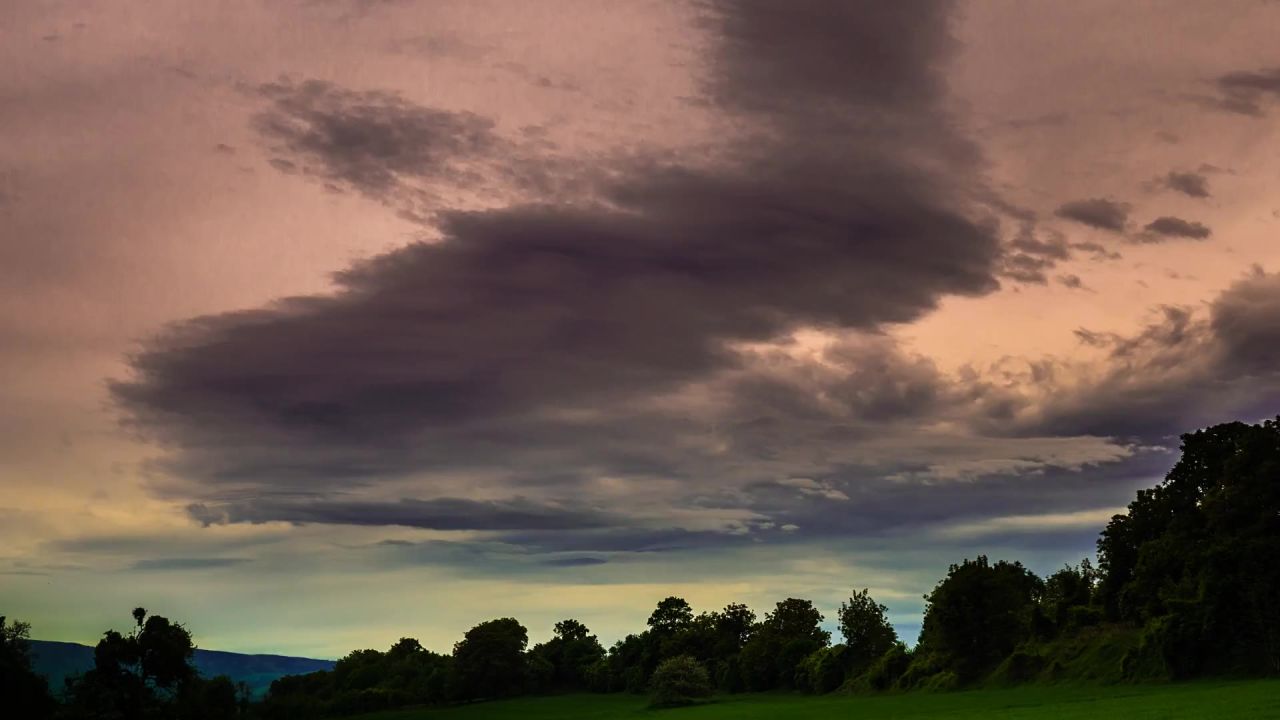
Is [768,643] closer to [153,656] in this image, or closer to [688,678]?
[688,678]

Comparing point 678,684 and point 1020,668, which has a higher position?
point 1020,668

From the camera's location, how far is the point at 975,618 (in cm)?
13438

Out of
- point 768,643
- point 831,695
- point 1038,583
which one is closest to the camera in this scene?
point 831,695

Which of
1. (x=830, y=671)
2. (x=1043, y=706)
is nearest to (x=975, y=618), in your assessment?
(x=830, y=671)

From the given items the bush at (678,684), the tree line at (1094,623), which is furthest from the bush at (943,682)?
the bush at (678,684)

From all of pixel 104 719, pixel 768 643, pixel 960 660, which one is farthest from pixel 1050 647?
pixel 104 719

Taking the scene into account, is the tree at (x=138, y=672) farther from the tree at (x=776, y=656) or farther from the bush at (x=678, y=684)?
the tree at (x=776, y=656)

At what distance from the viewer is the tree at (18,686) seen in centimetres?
10775

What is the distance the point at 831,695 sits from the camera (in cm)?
15862

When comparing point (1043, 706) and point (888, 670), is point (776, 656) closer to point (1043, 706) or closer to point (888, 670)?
point (888, 670)

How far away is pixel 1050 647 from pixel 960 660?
17.2 m

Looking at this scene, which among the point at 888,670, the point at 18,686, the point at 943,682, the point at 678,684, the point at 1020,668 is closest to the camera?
the point at 18,686

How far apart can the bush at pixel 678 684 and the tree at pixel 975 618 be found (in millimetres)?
48783

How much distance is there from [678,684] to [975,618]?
5824 centimetres
